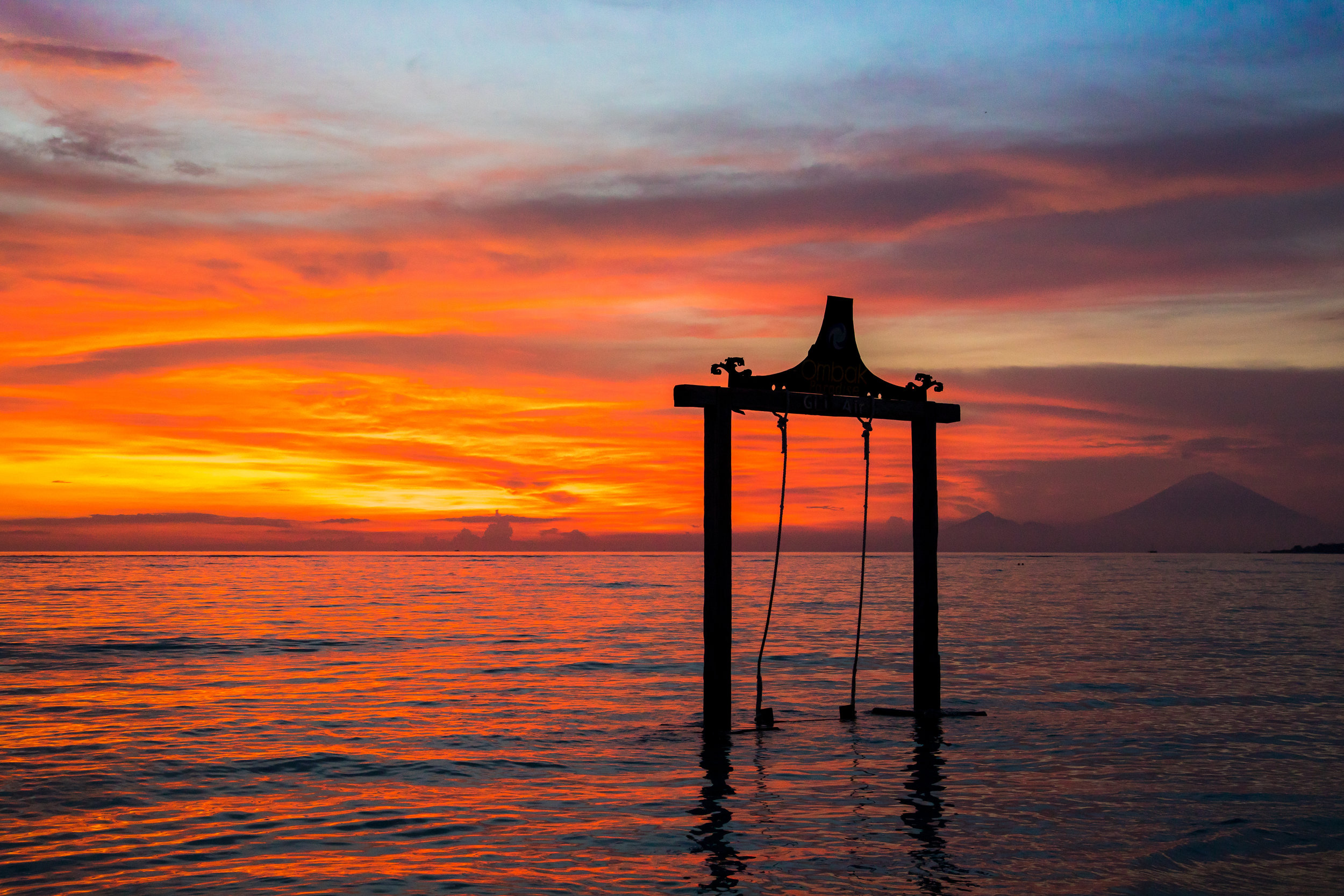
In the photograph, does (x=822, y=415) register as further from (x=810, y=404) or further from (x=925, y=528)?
(x=925, y=528)

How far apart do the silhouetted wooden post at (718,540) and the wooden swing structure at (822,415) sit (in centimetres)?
1

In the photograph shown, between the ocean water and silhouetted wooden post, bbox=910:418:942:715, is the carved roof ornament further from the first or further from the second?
the ocean water

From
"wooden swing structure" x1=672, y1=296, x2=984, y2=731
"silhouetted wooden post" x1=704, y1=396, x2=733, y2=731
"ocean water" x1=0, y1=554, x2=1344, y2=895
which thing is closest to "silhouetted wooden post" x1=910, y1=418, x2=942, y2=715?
"wooden swing structure" x1=672, y1=296, x2=984, y2=731

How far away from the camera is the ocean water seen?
9.48 metres

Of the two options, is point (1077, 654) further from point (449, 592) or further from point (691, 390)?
point (449, 592)

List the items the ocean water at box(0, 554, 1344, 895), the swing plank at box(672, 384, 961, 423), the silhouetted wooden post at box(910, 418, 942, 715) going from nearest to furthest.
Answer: the ocean water at box(0, 554, 1344, 895)
the swing plank at box(672, 384, 961, 423)
the silhouetted wooden post at box(910, 418, 942, 715)

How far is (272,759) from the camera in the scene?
47.4ft

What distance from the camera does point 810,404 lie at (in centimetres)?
1463

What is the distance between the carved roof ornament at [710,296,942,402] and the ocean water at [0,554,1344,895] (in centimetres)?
527

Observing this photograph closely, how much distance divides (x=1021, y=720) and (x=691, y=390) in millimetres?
9215

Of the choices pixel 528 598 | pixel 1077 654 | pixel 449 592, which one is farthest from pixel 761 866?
pixel 449 592

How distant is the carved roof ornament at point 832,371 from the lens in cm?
1445

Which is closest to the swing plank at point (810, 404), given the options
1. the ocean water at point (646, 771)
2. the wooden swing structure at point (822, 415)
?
the wooden swing structure at point (822, 415)

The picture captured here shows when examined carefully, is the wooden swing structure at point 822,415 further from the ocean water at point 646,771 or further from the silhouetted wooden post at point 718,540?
the ocean water at point 646,771
